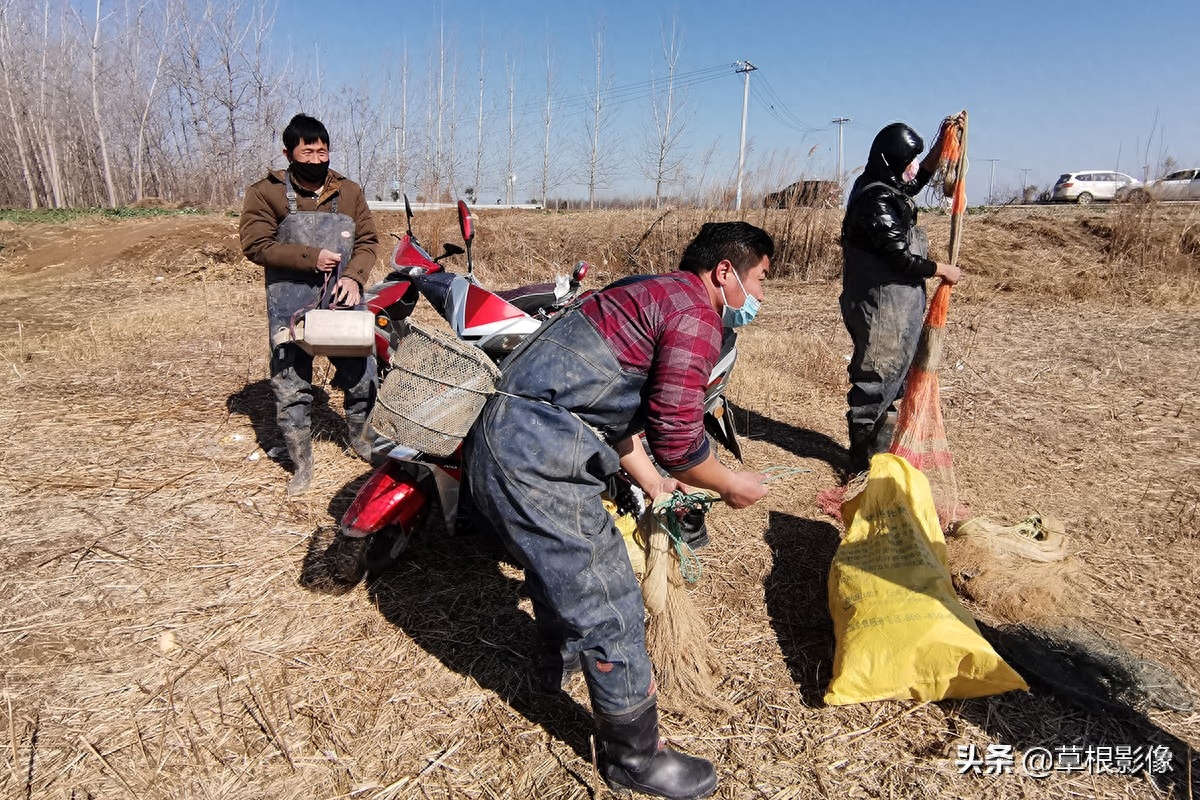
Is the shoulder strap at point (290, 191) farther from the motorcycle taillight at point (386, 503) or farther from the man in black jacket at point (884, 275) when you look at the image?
the man in black jacket at point (884, 275)

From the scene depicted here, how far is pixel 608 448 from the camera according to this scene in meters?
1.99

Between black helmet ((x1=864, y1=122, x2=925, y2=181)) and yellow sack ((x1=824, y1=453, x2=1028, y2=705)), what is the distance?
1.92m

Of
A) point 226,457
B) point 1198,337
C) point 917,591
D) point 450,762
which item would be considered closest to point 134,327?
point 226,457

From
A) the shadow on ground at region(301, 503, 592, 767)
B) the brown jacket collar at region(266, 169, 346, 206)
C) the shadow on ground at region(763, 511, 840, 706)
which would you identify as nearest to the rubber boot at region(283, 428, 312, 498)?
the shadow on ground at region(301, 503, 592, 767)

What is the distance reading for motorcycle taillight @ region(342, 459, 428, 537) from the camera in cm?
288

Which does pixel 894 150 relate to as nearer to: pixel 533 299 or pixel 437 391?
pixel 533 299

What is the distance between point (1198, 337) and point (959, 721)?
22.0ft

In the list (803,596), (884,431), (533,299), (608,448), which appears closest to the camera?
(608,448)

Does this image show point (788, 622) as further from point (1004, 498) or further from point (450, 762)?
point (1004, 498)

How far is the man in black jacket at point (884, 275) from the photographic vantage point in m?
3.83

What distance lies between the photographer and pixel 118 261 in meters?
12.8

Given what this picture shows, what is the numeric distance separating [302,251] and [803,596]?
9.83 ft

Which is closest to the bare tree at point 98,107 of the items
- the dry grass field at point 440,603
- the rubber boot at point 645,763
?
the dry grass field at point 440,603

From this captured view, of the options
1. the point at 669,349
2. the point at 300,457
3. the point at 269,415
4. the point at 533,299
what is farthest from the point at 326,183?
the point at 669,349
